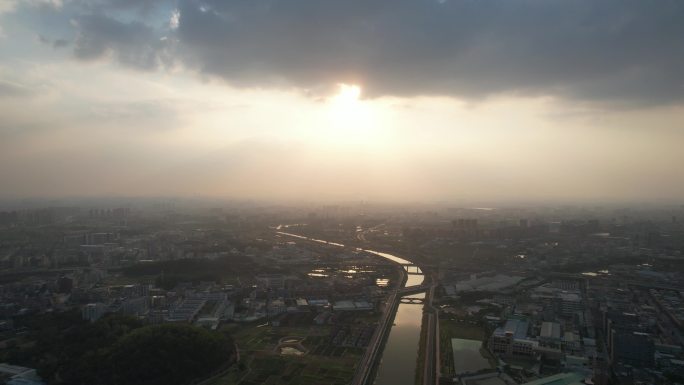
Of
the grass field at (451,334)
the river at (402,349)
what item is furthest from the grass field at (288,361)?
the grass field at (451,334)

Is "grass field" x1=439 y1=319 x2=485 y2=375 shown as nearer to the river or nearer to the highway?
the highway

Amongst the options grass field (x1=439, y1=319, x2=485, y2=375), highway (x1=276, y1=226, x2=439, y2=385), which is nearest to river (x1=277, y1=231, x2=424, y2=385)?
highway (x1=276, y1=226, x2=439, y2=385)

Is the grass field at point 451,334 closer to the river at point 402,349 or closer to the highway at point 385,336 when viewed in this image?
the highway at point 385,336

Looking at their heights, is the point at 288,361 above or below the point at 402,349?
above

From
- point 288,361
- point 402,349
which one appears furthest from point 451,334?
point 288,361

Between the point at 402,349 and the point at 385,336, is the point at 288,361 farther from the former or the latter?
the point at 385,336

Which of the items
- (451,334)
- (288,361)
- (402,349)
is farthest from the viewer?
(451,334)

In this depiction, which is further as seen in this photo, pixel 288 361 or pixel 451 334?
pixel 451 334

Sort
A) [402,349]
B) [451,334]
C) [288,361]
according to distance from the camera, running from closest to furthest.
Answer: [288,361]
[402,349]
[451,334]
